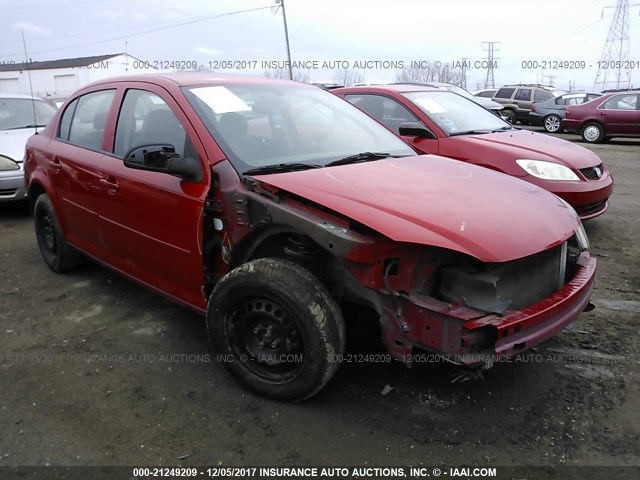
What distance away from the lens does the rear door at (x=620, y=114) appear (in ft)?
44.5

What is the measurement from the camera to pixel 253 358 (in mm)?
2771

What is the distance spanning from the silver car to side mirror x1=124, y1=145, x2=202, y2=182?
165 inches

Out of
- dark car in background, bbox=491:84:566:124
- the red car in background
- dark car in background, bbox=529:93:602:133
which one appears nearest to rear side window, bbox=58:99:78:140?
the red car in background

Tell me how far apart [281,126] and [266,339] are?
135 cm

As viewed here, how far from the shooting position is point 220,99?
124 inches

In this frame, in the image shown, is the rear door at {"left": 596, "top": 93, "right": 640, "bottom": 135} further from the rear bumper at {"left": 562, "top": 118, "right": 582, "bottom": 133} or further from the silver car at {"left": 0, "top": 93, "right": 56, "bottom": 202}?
the silver car at {"left": 0, "top": 93, "right": 56, "bottom": 202}

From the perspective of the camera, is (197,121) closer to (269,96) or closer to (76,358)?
(269,96)

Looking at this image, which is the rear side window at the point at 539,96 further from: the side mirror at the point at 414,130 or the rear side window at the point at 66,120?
the rear side window at the point at 66,120

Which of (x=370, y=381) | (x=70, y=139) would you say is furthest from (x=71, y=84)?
(x=370, y=381)

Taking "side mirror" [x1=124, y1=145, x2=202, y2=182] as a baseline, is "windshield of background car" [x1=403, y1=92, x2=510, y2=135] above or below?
above

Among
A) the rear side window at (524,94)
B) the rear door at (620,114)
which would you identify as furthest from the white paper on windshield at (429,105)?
the rear side window at (524,94)

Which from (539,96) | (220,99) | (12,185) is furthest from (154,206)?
(539,96)

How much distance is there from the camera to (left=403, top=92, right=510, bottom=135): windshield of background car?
568cm

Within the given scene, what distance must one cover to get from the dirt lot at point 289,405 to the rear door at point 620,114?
1205cm
